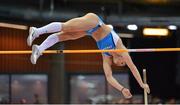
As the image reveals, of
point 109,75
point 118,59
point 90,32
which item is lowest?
point 109,75

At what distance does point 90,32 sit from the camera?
20.3 feet

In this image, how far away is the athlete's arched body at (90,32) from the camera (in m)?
5.99

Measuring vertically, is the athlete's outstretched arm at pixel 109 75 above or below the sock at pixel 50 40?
below

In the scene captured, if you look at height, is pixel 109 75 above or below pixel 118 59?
below

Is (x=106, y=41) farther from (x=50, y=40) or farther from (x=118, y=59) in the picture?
(x=50, y=40)

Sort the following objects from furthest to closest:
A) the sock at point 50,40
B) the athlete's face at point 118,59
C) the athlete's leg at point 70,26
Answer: the athlete's face at point 118,59 < the sock at point 50,40 < the athlete's leg at point 70,26

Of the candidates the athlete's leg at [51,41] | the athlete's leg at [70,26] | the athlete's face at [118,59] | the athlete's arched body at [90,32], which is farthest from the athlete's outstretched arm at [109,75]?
the athlete's leg at [70,26]

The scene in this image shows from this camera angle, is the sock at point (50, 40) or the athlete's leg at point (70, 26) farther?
the sock at point (50, 40)

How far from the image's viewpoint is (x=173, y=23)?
970cm

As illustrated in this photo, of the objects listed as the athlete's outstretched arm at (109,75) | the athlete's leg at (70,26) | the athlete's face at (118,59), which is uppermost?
the athlete's leg at (70,26)

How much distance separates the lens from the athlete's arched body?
5988 millimetres

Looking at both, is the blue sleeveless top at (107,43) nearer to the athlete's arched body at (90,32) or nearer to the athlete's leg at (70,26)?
the athlete's arched body at (90,32)

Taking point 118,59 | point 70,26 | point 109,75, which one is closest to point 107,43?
point 118,59

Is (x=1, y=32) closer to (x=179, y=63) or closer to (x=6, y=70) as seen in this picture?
(x=6, y=70)
